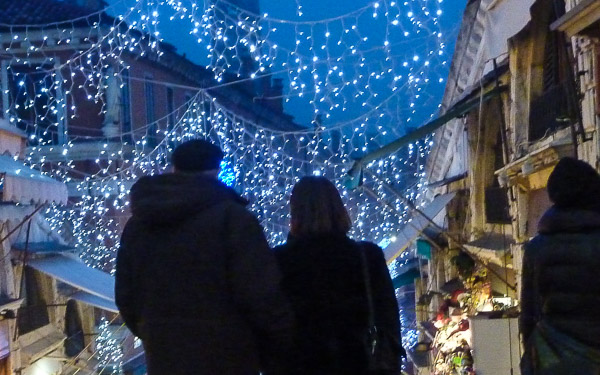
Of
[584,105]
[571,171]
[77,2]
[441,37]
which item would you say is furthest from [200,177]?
[77,2]

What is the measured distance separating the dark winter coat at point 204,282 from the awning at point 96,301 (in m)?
9.77

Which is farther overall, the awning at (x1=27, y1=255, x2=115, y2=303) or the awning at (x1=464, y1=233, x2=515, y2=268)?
the awning at (x1=27, y1=255, x2=115, y2=303)

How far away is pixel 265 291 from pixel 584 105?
15.8 ft

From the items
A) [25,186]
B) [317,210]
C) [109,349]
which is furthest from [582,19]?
[109,349]

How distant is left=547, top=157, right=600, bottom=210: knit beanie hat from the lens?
4.28 metres

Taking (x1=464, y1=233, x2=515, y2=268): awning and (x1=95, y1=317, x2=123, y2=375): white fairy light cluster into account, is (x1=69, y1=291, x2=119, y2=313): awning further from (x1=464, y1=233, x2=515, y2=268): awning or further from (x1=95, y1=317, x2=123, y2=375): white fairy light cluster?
(x1=464, y1=233, x2=515, y2=268): awning

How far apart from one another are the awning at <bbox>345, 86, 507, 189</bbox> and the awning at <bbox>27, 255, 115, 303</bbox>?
350cm

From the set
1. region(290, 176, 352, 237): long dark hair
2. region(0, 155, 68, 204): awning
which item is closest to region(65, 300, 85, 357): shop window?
region(0, 155, 68, 204): awning

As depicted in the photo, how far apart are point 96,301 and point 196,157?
1072 cm

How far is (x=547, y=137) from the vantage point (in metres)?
8.98

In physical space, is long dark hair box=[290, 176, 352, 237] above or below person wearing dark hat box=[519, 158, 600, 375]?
above

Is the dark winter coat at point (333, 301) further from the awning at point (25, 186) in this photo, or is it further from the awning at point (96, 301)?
the awning at point (96, 301)

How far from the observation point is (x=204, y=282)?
350cm

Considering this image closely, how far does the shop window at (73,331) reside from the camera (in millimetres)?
16266
